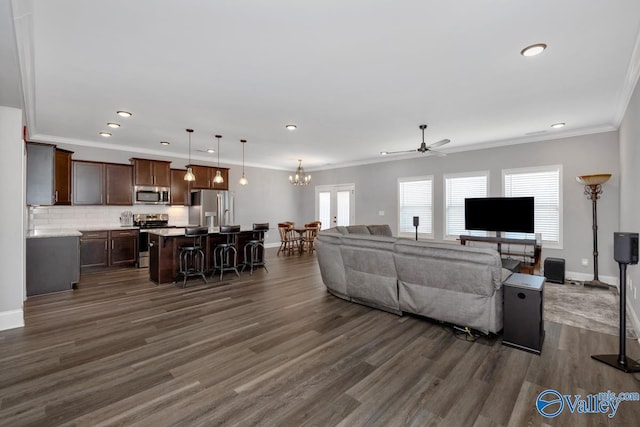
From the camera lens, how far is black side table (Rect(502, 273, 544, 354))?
2.70 m

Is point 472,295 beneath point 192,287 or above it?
above

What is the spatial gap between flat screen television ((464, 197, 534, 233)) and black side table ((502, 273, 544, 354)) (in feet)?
10.2

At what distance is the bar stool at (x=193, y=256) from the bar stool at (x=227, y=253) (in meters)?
0.31

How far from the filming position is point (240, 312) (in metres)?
3.77

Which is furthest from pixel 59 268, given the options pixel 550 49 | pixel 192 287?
pixel 550 49

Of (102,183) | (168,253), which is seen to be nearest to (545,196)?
(168,253)

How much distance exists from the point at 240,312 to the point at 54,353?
179cm

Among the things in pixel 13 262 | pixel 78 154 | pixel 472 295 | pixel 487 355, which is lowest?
pixel 487 355

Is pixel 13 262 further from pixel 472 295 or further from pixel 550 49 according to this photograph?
pixel 550 49

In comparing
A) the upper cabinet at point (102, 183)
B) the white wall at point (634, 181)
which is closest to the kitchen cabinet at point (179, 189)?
the upper cabinet at point (102, 183)

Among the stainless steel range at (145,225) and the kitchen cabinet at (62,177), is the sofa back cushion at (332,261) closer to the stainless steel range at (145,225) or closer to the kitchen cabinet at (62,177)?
the stainless steel range at (145,225)

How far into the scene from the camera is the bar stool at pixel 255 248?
246 inches

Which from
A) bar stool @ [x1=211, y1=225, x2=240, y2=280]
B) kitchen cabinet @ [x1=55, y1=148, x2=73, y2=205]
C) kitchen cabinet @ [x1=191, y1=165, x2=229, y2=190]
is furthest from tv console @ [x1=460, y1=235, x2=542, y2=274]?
kitchen cabinet @ [x1=55, y1=148, x2=73, y2=205]

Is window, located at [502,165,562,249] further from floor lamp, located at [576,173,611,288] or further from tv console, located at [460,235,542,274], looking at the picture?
floor lamp, located at [576,173,611,288]
